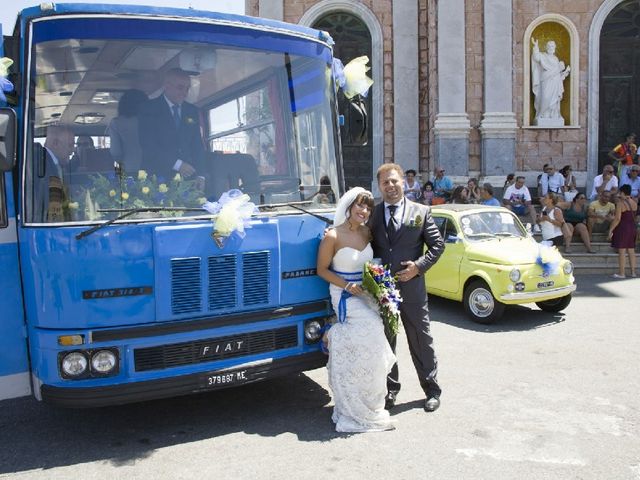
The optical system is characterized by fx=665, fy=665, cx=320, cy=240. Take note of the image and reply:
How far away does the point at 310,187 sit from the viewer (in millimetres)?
5340

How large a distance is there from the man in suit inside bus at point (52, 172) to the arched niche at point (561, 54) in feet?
51.1

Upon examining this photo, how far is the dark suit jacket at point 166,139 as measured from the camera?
4.65 m

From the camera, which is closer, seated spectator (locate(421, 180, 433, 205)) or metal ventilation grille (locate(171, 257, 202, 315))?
metal ventilation grille (locate(171, 257, 202, 315))

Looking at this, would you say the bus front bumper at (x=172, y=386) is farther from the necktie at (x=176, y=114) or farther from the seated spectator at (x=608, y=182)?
the seated spectator at (x=608, y=182)

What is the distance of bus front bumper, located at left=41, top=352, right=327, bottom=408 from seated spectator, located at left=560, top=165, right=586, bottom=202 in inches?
494

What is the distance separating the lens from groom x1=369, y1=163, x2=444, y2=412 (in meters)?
5.21

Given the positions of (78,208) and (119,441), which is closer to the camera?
(78,208)

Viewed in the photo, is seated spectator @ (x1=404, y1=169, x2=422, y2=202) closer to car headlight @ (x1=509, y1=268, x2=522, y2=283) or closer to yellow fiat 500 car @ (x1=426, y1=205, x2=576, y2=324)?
yellow fiat 500 car @ (x1=426, y1=205, x2=576, y2=324)

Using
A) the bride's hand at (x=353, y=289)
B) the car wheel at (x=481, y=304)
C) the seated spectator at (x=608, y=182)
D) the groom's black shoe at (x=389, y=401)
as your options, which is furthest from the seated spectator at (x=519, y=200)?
the bride's hand at (x=353, y=289)

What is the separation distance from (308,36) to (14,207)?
2.58 m

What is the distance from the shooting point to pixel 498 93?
1772 cm

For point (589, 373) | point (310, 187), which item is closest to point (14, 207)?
point (310, 187)

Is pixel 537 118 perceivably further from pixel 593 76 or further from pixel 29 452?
pixel 29 452

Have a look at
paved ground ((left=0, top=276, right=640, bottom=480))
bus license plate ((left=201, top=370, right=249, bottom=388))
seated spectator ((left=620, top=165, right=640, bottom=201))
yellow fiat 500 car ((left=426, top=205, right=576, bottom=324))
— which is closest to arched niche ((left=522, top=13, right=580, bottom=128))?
seated spectator ((left=620, top=165, right=640, bottom=201))
